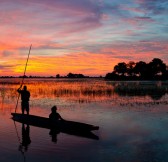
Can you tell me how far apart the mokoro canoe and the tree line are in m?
154

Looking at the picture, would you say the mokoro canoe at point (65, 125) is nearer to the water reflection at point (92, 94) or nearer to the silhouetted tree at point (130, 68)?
the water reflection at point (92, 94)

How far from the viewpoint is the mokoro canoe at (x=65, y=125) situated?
16672mm

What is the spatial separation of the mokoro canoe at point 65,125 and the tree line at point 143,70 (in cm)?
15380

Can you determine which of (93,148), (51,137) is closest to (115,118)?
A: (51,137)

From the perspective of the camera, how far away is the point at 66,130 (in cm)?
1764

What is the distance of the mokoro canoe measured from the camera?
656 inches

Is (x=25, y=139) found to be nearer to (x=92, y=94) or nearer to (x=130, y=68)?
(x=92, y=94)

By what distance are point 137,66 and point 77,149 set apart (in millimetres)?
169595

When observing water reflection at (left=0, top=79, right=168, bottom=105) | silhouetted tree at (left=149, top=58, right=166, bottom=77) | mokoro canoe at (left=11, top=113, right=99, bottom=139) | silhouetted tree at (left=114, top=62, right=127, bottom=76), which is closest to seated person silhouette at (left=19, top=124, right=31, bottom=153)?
mokoro canoe at (left=11, top=113, right=99, bottom=139)

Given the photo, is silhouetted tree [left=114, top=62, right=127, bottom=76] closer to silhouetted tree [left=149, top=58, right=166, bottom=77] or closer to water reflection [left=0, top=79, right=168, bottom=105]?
silhouetted tree [left=149, top=58, right=166, bottom=77]

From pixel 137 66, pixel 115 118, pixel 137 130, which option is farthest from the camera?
pixel 137 66

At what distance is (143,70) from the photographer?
6836 inches

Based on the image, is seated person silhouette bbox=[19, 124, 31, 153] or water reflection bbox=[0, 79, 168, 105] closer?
seated person silhouette bbox=[19, 124, 31, 153]

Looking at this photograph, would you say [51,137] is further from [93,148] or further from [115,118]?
[115,118]
